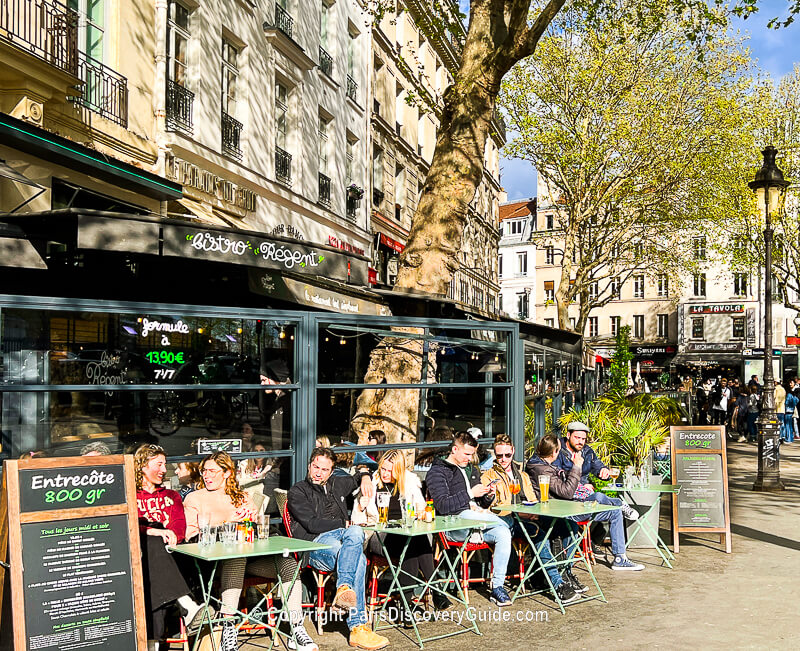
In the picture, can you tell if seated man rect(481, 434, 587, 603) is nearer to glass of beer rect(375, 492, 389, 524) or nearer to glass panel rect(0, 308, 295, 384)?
glass of beer rect(375, 492, 389, 524)

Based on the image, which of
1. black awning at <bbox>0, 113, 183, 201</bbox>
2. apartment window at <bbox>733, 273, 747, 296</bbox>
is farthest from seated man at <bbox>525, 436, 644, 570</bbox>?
apartment window at <bbox>733, 273, 747, 296</bbox>

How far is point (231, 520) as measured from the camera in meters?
6.07

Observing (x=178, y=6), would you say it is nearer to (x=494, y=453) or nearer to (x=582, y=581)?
(x=494, y=453)

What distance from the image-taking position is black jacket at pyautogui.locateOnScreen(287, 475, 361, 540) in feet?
21.5

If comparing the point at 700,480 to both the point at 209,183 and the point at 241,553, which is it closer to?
the point at 241,553

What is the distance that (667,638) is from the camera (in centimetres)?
628

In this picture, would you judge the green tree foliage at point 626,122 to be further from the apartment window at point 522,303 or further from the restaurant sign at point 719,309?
the apartment window at point 522,303

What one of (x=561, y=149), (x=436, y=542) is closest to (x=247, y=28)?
(x=561, y=149)

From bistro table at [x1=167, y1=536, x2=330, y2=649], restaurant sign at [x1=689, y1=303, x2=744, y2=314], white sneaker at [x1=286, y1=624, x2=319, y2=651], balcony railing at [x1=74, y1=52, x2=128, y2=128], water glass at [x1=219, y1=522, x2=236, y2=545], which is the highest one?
balcony railing at [x1=74, y1=52, x2=128, y2=128]

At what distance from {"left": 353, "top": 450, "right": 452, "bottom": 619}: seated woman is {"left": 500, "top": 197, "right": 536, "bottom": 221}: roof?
68.4m

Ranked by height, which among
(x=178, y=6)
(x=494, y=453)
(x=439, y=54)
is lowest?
(x=494, y=453)

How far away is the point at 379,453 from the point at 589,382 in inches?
811

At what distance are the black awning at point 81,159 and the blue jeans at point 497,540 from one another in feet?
22.8

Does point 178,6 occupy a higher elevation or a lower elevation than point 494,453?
higher
